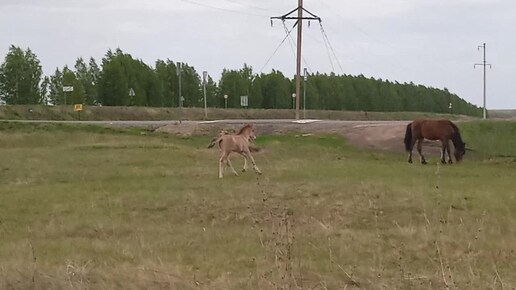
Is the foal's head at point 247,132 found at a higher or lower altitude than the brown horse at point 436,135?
higher

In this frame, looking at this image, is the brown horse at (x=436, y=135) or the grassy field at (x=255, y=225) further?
the brown horse at (x=436, y=135)

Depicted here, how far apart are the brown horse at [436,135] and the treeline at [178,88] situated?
3513cm

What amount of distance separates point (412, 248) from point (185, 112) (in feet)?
194

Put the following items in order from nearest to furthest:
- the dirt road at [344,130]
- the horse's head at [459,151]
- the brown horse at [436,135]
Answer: the horse's head at [459,151] → the brown horse at [436,135] → the dirt road at [344,130]

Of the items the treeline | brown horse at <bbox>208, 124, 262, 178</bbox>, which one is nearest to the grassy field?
Result: brown horse at <bbox>208, 124, 262, 178</bbox>

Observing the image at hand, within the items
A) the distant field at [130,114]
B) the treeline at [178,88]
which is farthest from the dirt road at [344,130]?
the treeline at [178,88]

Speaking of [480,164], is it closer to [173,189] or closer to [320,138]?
[320,138]

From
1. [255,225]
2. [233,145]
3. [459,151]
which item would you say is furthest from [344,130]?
[255,225]

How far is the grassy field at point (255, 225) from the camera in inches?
348

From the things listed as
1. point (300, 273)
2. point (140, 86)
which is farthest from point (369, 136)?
point (140, 86)

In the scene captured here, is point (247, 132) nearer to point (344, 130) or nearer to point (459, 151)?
point (459, 151)

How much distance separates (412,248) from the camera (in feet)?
36.4

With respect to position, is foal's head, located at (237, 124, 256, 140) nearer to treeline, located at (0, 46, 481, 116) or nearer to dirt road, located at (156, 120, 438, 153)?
dirt road, located at (156, 120, 438, 153)

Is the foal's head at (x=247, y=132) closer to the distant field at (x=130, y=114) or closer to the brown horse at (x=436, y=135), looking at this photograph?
the brown horse at (x=436, y=135)
